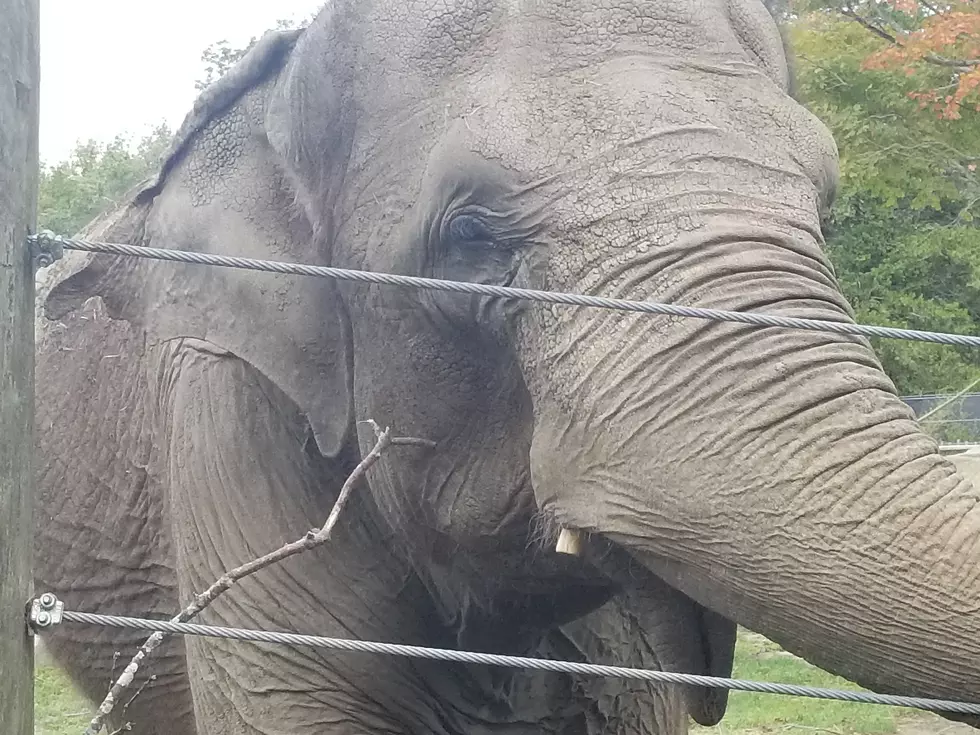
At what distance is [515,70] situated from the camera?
2.00 meters

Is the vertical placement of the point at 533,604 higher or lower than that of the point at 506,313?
lower

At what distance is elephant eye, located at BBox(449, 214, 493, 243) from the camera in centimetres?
198

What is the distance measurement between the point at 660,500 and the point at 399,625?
106cm

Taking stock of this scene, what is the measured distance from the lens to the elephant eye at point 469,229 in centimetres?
198

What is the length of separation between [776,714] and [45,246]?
216 inches

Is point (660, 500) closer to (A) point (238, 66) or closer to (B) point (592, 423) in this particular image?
(B) point (592, 423)

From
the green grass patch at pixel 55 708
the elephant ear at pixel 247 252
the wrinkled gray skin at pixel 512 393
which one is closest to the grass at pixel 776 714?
the green grass patch at pixel 55 708

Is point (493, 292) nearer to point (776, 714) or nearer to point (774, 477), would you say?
point (774, 477)

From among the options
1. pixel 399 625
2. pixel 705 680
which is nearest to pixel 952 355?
pixel 399 625

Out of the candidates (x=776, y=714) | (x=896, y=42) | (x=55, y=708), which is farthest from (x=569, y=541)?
(x=896, y=42)

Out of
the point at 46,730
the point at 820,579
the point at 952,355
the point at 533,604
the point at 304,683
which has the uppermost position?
the point at 820,579

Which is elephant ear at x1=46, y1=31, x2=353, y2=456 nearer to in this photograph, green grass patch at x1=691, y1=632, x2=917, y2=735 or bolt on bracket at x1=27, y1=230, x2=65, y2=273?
bolt on bracket at x1=27, y1=230, x2=65, y2=273

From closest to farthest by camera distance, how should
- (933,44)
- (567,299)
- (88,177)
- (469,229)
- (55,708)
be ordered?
(567,299), (469,229), (55,708), (933,44), (88,177)

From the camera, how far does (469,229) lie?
2.00 m
